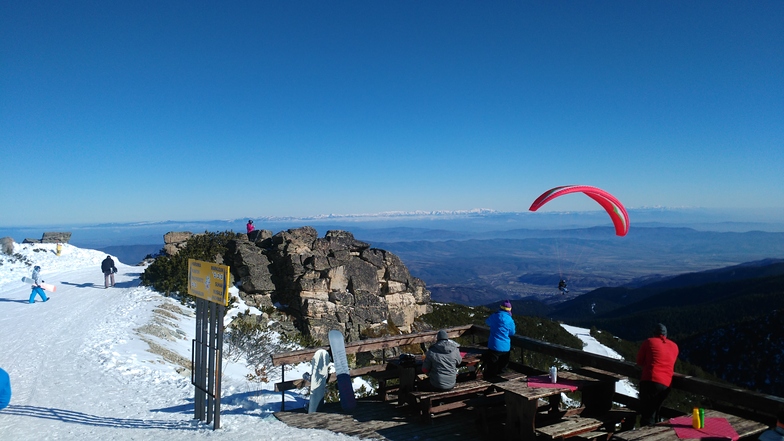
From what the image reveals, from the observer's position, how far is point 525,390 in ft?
20.0

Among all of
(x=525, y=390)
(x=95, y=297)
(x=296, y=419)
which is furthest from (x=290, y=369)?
(x=95, y=297)

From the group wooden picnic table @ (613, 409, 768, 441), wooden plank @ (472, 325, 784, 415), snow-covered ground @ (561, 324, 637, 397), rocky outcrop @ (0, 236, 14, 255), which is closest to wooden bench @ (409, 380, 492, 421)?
wooden plank @ (472, 325, 784, 415)

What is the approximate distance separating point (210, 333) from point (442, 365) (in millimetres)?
3748

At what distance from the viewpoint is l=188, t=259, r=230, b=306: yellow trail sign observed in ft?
23.1

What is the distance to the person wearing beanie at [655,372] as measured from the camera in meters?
6.05

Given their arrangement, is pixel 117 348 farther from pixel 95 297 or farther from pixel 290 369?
pixel 95 297

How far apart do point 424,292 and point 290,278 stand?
23.6ft

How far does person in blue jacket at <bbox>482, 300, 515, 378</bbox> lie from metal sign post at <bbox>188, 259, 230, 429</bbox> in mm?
4457

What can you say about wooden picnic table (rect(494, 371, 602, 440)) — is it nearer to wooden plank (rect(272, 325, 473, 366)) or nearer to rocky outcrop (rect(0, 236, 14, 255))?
wooden plank (rect(272, 325, 473, 366))

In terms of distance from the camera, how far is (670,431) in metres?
4.96

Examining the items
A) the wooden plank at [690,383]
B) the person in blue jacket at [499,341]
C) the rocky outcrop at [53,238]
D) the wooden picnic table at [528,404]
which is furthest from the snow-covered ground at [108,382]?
the rocky outcrop at [53,238]

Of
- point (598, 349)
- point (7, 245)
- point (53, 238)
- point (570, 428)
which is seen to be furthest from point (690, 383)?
point (53, 238)

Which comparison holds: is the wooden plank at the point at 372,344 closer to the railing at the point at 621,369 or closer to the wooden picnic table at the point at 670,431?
the railing at the point at 621,369

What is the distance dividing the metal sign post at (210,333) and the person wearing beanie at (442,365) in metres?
3.23
